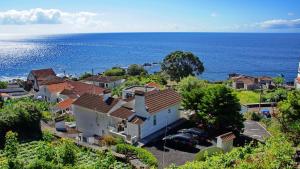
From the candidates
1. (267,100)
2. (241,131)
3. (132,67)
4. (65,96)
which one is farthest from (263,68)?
(241,131)

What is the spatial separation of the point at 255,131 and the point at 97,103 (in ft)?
53.7

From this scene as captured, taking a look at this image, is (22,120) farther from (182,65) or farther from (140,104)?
(182,65)

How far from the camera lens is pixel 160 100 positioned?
36.7 metres

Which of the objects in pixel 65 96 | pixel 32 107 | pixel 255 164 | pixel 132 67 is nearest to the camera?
pixel 255 164

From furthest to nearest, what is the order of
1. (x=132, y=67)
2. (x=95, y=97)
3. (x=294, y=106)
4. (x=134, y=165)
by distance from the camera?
1. (x=132, y=67)
2. (x=95, y=97)
3. (x=294, y=106)
4. (x=134, y=165)

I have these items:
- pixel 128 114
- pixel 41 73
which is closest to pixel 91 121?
pixel 128 114

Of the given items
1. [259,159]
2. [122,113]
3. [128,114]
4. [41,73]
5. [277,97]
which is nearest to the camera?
[259,159]

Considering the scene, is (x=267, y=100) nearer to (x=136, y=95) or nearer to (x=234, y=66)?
(x=136, y=95)

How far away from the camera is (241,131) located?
34.8 m

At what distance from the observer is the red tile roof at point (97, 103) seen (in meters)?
37.0

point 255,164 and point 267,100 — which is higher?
point 255,164

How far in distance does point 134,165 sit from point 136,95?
974 cm

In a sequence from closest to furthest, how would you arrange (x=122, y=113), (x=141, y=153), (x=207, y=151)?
1. (x=207, y=151)
2. (x=141, y=153)
3. (x=122, y=113)

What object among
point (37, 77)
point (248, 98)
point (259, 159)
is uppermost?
point (259, 159)
